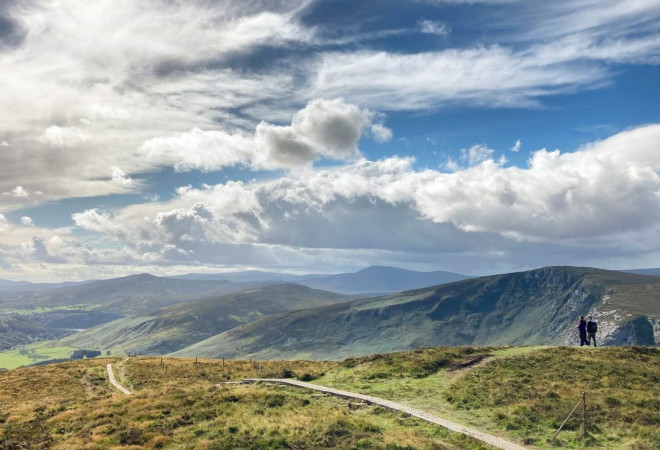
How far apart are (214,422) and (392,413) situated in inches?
539

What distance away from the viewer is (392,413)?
3391cm

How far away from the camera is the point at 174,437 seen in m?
31.1

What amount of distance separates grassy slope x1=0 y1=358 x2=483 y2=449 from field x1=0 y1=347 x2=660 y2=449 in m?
0.10

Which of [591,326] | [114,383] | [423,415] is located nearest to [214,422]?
[423,415]

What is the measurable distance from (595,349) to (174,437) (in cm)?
4621

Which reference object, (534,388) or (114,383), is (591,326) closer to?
(534,388)

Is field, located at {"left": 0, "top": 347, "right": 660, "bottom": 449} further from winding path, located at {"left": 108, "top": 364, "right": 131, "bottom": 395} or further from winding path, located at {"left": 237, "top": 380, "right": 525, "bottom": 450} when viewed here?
winding path, located at {"left": 108, "top": 364, "right": 131, "bottom": 395}

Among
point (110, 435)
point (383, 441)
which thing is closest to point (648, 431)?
point (383, 441)

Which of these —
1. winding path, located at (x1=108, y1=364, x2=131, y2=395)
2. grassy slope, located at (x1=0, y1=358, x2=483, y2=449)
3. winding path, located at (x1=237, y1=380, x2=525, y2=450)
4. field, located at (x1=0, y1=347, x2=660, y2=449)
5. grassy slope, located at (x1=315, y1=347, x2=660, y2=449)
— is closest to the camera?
winding path, located at (x1=237, y1=380, x2=525, y2=450)

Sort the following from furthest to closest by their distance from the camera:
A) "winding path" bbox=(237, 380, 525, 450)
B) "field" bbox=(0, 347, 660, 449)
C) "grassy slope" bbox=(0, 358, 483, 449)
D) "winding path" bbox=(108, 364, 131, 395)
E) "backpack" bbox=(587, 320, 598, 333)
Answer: "winding path" bbox=(108, 364, 131, 395), "backpack" bbox=(587, 320, 598, 333), "field" bbox=(0, 347, 660, 449), "grassy slope" bbox=(0, 358, 483, 449), "winding path" bbox=(237, 380, 525, 450)

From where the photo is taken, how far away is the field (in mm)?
28766

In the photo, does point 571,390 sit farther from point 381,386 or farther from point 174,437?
point 174,437

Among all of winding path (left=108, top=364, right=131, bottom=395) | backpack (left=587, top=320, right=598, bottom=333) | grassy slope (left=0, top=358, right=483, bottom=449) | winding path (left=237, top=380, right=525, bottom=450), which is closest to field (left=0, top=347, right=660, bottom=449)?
grassy slope (left=0, top=358, right=483, bottom=449)

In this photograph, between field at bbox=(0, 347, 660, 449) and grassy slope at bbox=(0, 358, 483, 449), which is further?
field at bbox=(0, 347, 660, 449)
